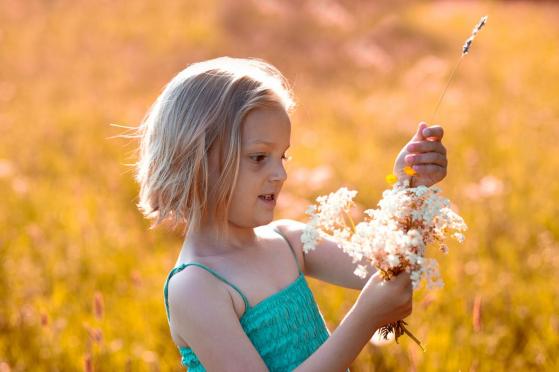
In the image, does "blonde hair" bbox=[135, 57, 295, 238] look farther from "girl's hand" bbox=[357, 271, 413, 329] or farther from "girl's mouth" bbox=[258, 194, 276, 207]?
"girl's hand" bbox=[357, 271, 413, 329]

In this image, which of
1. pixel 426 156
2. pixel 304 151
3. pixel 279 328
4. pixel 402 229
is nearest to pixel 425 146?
pixel 426 156

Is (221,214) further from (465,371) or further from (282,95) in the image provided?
(465,371)

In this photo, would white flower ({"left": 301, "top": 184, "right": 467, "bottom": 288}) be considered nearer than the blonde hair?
Yes

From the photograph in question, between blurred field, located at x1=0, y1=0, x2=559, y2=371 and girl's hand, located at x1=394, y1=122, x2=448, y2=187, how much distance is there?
1.78 ft

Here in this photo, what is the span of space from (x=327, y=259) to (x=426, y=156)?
1.52 feet

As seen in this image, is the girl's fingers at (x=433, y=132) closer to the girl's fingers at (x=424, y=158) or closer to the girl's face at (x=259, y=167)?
the girl's fingers at (x=424, y=158)

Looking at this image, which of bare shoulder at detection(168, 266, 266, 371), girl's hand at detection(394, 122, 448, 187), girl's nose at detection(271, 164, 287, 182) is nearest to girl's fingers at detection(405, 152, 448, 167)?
girl's hand at detection(394, 122, 448, 187)

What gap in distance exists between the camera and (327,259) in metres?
1.95

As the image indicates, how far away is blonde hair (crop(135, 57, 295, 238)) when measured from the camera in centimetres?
169

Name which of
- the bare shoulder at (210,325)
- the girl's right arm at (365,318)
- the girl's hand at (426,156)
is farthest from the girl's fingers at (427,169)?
the bare shoulder at (210,325)

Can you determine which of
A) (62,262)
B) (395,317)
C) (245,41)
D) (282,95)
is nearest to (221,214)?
(282,95)

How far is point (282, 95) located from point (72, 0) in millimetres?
9032

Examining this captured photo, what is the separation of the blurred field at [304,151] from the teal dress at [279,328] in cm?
47

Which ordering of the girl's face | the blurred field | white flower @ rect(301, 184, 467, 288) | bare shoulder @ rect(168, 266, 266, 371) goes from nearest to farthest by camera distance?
white flower @ rect(301, 184, 467, 288) → bare shoulder @ rect(168, 266, 266, 371) → the girl's face → the blurred field
